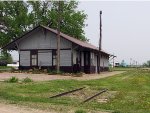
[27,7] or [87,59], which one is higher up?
[27,7]

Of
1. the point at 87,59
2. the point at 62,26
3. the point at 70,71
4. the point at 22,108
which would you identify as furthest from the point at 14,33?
the point at 22,108

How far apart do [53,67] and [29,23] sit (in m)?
20.8

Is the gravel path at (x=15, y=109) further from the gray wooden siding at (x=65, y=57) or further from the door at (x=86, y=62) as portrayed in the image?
the door at (x=86, y=62)

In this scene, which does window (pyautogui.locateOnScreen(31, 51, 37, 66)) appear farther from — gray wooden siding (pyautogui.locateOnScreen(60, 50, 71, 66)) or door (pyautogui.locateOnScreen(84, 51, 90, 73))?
door (pyautogui.locateOnScreen(84, 51, 90, 73))

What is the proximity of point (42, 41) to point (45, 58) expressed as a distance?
187 cm

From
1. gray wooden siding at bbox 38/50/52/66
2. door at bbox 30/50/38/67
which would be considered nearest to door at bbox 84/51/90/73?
gray wooden siding at bbox 38/50/52/66

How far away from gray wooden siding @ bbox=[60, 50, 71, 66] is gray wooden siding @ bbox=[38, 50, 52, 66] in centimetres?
137

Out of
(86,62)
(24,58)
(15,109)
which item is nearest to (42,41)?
(24,58)

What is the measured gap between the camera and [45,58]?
43.4 m

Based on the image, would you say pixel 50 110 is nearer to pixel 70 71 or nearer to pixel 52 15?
pixel 70 71

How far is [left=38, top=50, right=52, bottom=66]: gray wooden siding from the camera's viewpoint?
142 ft

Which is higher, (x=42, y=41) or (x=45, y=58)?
(x=42, y=41)

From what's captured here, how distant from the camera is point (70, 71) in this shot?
4181 cm

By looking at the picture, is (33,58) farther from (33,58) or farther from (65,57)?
(65,57)
